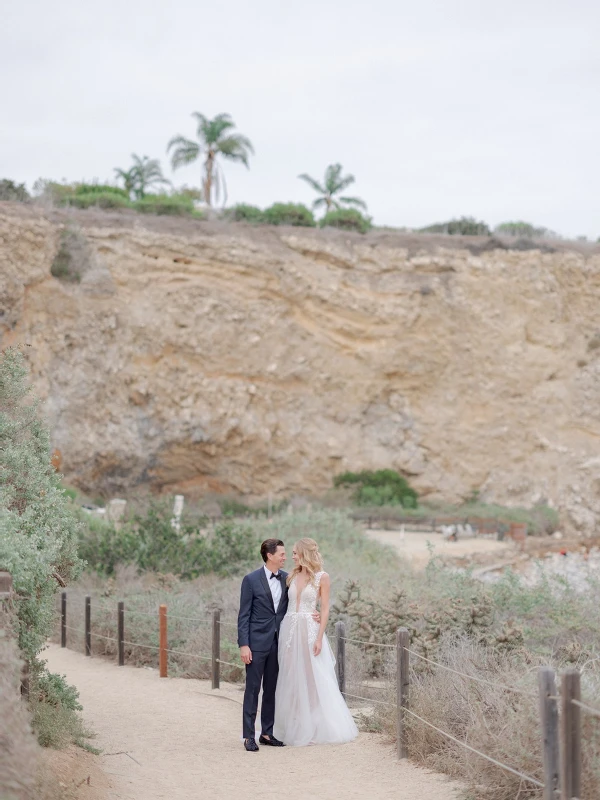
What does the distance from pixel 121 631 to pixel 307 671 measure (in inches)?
Result: 223

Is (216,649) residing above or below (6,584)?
below

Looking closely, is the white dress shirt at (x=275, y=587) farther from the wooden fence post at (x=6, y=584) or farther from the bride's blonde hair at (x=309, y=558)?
the wooden fence post at (x=6, y=584)

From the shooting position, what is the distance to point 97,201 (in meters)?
36.4

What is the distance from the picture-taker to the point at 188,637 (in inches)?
470

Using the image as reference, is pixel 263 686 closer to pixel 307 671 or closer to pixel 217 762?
pixel 307 671

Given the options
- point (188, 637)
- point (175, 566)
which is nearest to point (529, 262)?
point (175, 566)

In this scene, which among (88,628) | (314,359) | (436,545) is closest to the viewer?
(88,628)

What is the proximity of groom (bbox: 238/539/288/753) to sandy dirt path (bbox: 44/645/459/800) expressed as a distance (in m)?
0.25

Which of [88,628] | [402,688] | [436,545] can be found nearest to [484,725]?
[402,688]

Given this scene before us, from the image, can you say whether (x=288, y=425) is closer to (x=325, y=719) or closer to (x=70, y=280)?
(x=70, y=280)

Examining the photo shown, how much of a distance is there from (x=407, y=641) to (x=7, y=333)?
24.3 metres

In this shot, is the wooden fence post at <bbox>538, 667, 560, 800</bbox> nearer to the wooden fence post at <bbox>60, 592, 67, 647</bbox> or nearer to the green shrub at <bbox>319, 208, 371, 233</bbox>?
the wooden fence post at <bbox>60, 592, 67, 647</bbox>

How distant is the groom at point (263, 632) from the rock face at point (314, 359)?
23.5 m

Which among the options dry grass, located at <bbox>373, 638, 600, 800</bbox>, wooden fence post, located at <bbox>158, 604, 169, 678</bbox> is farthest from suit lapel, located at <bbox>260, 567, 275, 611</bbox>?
wooden fence post, located at <bbox>158, 604, 169, 678</bbox>
